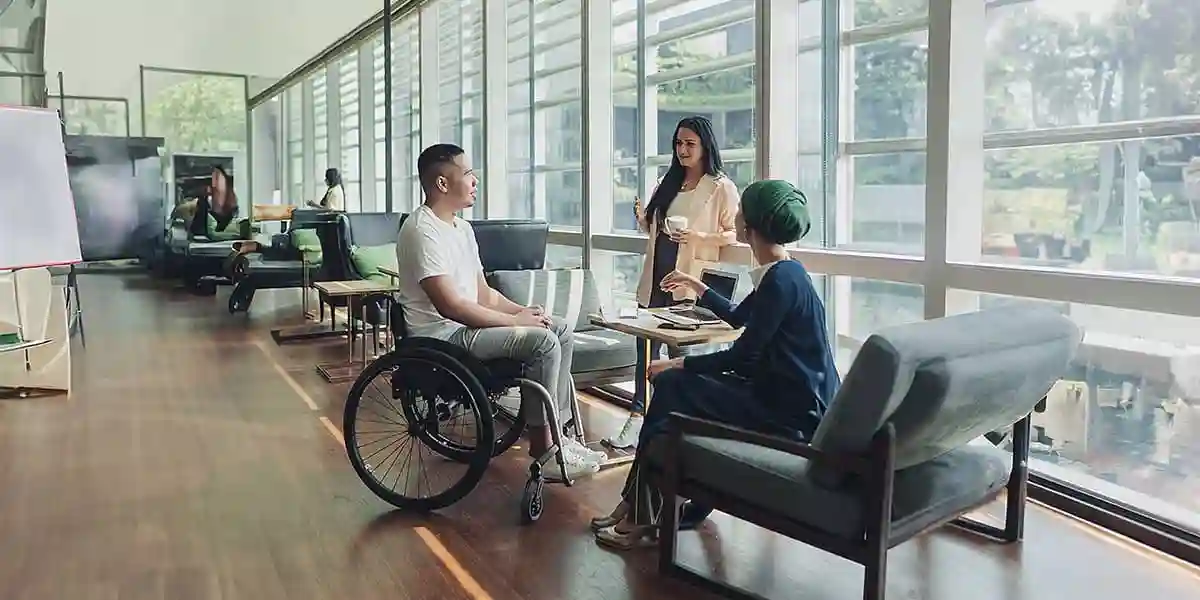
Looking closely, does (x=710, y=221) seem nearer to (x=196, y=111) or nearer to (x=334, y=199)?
(x=334, y=199)

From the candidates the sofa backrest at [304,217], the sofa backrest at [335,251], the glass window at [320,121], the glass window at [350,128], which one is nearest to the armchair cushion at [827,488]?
the sofa backrest at [335,251]

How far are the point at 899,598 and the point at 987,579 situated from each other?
1.02 feet

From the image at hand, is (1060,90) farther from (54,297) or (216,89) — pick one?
(216,89)

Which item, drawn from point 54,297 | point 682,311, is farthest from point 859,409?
point 54,297

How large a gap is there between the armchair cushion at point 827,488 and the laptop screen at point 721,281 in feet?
3.84

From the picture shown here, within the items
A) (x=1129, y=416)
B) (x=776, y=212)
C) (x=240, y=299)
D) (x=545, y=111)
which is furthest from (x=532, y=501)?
(x=240, y=299)

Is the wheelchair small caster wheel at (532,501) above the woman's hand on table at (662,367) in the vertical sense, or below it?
below

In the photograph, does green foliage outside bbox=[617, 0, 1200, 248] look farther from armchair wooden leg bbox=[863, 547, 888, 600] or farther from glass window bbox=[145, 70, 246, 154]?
glass window bbox=[145, 70, 246, 154]

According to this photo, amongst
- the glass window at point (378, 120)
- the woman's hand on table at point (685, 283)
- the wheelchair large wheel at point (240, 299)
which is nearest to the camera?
the woman's hand on table at point (685, 283)

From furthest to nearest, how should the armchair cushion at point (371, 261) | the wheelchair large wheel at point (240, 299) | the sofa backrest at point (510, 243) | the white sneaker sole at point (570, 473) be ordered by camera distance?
the wheelchair large wheel at point (240, 299), the armchair cushion at point (371, 261), the sofa backrest at point (510, 243), the white sneaker sole at point (570, 473)

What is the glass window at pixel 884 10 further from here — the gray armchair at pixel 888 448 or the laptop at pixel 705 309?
the gray armchair at pixel 888 448

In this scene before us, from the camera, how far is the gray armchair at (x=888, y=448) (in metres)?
2.19

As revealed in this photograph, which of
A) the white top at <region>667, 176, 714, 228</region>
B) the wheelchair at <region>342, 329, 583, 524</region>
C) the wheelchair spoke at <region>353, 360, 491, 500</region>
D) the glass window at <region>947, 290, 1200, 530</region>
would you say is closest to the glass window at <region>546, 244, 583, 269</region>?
the white top at <region>667, 176, 714, 228</region>

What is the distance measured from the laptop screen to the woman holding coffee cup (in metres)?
0.16
